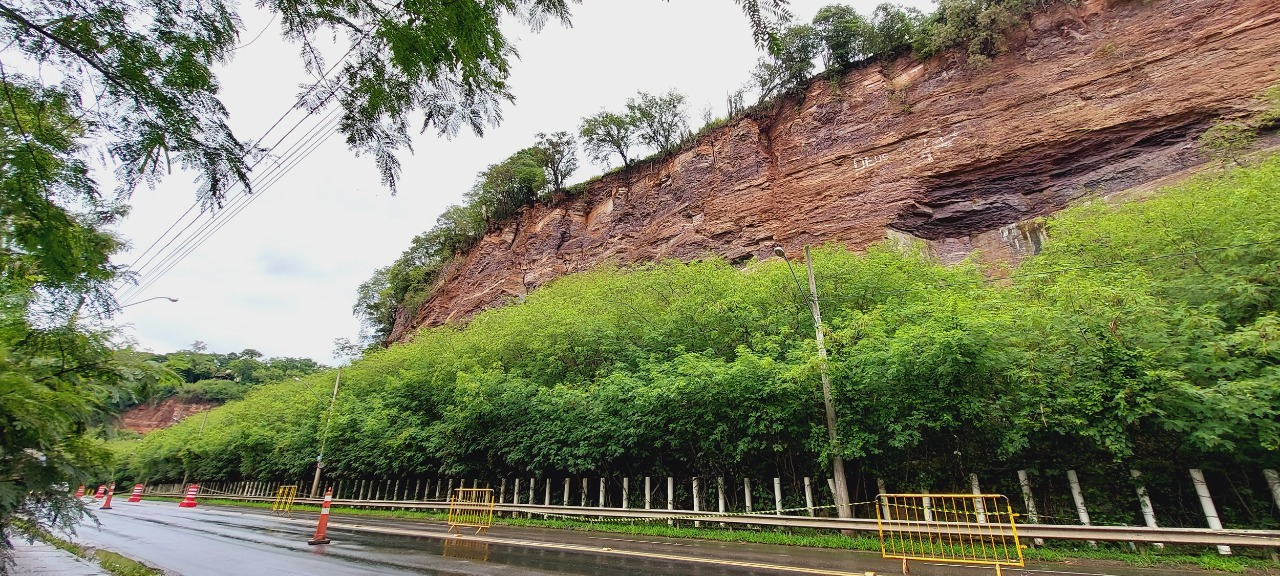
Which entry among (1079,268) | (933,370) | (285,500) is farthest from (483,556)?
(285,500)

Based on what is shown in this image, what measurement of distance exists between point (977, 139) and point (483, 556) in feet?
89.0

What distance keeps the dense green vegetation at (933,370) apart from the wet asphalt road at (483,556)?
283 cm

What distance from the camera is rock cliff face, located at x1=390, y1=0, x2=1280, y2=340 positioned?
2139cm

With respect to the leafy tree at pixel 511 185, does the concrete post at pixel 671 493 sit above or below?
below

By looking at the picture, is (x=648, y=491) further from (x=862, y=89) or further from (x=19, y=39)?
(x=862, y=89)

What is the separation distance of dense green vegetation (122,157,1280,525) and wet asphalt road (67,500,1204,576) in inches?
111

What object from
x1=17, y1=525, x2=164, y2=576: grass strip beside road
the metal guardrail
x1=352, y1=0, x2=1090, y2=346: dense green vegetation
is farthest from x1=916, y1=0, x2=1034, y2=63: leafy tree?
x1=17, y1=525, x2=164, y2=576: grass strip beside road

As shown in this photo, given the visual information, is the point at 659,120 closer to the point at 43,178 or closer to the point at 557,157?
the point at 557,157

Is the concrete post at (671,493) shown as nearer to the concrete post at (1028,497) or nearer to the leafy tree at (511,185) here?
the concrete post at (1028,497)

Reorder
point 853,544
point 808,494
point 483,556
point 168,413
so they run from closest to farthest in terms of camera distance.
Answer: point 483,556, point 853,544, point 808,494, point 168,413

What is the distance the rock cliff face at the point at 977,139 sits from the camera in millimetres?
21391

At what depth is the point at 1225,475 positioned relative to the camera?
9.72 meters

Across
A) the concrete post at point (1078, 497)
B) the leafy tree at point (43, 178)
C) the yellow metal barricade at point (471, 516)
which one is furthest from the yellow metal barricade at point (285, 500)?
the concrete post at point (1078, 497)

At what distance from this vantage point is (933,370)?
11320 millimetres
